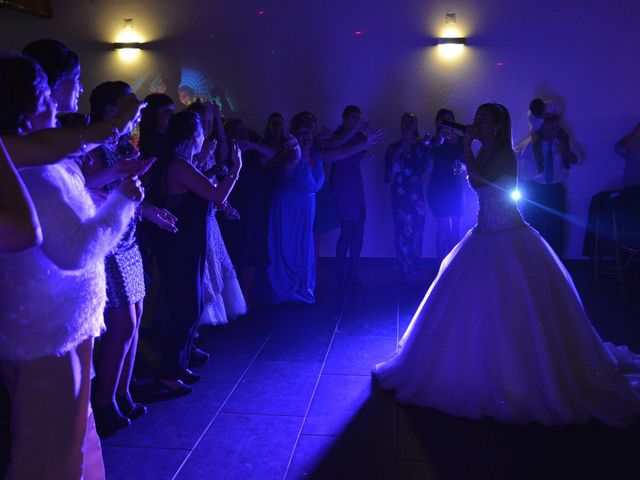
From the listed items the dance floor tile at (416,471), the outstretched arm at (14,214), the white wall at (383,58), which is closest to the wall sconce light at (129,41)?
the white wall at (383,58)

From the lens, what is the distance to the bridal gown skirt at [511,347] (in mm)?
2678

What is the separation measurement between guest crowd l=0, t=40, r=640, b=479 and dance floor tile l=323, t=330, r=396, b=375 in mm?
854

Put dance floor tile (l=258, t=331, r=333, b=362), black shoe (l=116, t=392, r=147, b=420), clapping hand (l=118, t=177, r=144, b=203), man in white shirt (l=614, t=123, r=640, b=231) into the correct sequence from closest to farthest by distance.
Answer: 1. clapping hand (l=118, t=177, r=144, b=203)
2. black shoe (l=116, t=392, r=147, b=420)
3. dance floor tile (l=258, t=331, r=333, b=362)
4. man in white shirt (l=614, t=123, r=640, b=231)

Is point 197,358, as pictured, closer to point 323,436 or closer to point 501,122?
point 323,436

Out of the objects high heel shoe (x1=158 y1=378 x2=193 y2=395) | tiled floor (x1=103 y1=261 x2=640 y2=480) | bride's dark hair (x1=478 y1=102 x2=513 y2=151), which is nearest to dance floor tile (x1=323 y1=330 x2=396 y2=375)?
tiled floor (x1=103 y1=261 x2=640 y2=480)

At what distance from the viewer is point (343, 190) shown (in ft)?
17.7

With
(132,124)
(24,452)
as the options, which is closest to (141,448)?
(24,452)

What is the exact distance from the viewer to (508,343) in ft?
9.04

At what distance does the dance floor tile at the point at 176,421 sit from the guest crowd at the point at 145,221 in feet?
0.25

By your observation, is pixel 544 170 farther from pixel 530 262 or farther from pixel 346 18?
pixel 530 262

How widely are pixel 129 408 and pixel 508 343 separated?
1.87 metres

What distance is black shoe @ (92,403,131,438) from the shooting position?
2.65m

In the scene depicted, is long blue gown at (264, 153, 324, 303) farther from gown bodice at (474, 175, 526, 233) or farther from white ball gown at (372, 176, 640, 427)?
gown bodice at (474, 175, 526, 233)

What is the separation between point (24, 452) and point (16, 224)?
28.2 inches
